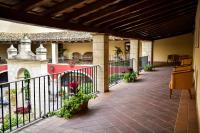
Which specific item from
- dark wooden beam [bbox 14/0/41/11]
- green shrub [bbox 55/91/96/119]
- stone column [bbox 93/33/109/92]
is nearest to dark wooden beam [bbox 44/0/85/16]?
dark wooden beam [bbox 14/0/41/11]

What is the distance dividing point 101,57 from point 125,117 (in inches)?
95.4

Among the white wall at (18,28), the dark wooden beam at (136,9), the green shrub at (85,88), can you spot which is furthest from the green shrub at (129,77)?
the white wall at (18,28)

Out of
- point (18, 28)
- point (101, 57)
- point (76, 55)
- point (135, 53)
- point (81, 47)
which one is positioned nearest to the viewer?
point (101, 57)

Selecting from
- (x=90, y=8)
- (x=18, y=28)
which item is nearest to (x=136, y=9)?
(x=90, y=8)

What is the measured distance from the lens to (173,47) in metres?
15.4

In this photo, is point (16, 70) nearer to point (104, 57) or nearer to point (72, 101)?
point (104, 57)

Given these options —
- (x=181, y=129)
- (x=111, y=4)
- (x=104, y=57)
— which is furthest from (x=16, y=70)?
(x=181, y=129)

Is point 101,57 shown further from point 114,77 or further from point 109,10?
point 114,77

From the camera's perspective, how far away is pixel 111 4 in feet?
13.0

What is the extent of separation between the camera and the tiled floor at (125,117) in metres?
3.61

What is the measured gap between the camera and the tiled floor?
361cm

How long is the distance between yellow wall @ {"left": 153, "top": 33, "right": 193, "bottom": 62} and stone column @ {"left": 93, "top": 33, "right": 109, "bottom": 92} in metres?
10.1

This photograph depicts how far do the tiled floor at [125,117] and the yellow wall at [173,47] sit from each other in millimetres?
9960

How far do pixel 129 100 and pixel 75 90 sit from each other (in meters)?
1.44
